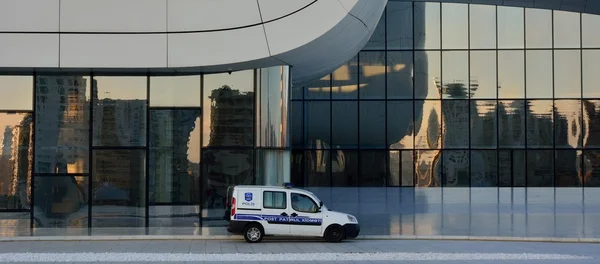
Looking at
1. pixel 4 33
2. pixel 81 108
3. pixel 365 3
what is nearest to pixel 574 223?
pixel 365 3

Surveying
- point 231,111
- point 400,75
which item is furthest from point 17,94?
point 400,75

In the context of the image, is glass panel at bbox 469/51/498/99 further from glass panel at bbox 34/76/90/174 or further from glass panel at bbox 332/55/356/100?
glass panel at bbox 34/76/90/174

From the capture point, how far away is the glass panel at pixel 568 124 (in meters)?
37.2

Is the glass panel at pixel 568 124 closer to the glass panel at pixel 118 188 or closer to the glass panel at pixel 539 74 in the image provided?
the glass panel at pixel 539 74

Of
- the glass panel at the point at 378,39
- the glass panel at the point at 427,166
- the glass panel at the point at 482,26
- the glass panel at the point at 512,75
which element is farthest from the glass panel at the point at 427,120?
the glass panel at the point at 482,26

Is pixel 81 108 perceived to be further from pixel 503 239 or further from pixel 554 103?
pixel 554 103

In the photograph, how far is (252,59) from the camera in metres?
21.0

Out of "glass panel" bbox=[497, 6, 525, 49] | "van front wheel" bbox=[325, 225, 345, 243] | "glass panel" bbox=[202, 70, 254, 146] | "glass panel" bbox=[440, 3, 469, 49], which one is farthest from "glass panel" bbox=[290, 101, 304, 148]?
"van front wheel" bbox=[325, 225, 345, 243]

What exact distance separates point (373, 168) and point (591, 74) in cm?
1147

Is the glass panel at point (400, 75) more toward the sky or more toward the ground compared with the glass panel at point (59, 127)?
more toward the sky

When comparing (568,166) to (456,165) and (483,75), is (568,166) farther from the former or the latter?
(483,75)

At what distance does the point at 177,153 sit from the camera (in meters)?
22.2

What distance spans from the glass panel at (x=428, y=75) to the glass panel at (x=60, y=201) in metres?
20.1

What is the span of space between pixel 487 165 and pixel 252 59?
19.7 m
